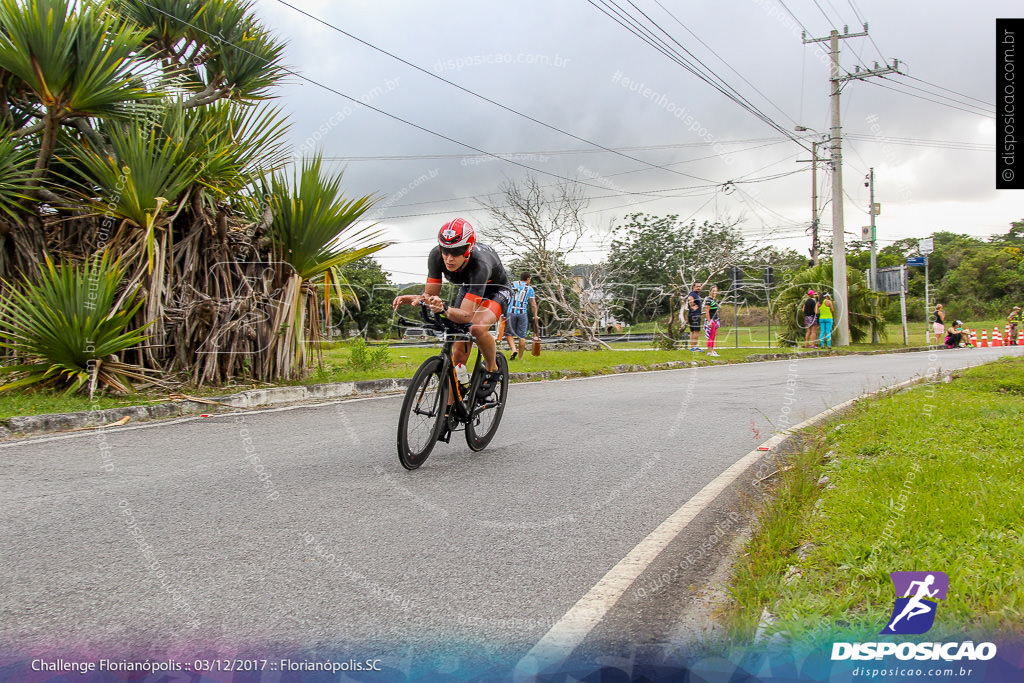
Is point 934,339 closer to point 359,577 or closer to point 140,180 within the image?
point 140,180

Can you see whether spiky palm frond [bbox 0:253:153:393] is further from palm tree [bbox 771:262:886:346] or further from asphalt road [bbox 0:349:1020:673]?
palm tree [bbox 771:262:886:346]

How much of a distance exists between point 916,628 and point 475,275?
3919 mm

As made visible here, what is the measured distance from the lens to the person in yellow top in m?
24.4

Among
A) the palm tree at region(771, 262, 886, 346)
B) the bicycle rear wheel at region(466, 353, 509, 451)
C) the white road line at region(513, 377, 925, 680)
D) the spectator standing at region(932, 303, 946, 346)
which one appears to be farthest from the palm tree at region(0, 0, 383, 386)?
the spectator standing at region(932, 303, 946, 346)

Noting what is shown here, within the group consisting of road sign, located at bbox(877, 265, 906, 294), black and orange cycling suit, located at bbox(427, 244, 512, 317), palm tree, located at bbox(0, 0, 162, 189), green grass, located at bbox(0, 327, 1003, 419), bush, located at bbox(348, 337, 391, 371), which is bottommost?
green grass, located at bbox(0, 327, 1003, 419)

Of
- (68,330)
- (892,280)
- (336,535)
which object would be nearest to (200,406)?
(68,330)

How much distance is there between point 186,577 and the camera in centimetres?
320

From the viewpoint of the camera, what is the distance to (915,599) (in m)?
2.60

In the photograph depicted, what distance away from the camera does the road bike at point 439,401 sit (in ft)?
17.4

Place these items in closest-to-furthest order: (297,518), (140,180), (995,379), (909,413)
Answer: (297,518) < (909,413) < (140,180) < (995,379)

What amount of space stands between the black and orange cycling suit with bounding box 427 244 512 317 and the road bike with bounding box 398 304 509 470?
0.99 ft

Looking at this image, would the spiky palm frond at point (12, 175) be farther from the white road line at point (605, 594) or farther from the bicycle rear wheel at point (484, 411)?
the white road line at point (605, 594)

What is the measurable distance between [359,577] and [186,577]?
729 millimetres

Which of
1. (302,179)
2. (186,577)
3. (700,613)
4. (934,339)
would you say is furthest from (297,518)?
(934,339)
